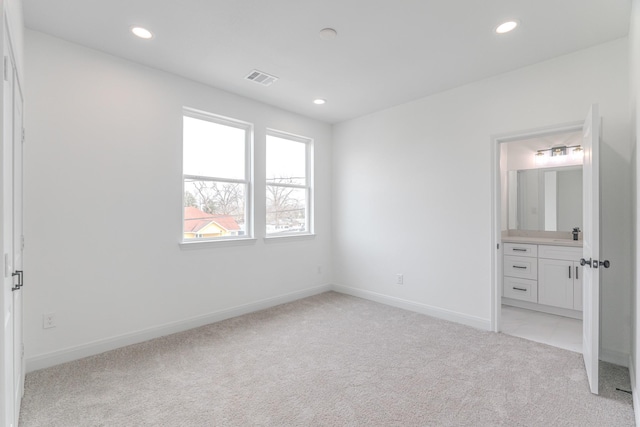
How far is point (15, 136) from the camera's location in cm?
191

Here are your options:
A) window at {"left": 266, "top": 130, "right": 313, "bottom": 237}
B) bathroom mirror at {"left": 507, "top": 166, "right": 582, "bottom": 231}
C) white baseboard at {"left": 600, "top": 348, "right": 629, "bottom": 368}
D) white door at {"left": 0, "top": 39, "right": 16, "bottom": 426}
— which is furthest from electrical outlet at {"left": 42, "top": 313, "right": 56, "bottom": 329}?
bathroom mirror at {"left": 507, "top": 166, "right": 582, "bottom": 231}

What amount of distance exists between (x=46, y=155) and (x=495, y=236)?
165 inches

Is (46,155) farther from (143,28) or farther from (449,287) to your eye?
(449,287)

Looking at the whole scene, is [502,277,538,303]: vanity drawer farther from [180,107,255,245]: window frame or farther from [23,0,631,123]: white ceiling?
[180,107,255,245]: window frame

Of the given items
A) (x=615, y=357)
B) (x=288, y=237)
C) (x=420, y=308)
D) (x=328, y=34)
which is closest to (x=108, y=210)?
(x=288, y=237)

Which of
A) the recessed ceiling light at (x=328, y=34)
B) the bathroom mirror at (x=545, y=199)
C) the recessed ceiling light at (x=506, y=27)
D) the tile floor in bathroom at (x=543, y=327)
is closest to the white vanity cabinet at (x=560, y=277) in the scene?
the tile floor in bathroom at (x=543, y=327)

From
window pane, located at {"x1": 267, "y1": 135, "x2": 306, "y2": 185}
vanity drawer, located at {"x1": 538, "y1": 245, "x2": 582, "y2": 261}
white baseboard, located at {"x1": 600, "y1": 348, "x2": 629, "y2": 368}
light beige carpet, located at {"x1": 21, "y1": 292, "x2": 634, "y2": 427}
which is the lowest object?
light beige carpet, located at {"x1": 21, "y1": 292, "x2": 634, "y2": 427}

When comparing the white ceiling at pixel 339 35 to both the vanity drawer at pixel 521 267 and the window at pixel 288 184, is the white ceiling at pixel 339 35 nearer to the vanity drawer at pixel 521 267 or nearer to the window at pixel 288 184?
the window at pixel 288 184

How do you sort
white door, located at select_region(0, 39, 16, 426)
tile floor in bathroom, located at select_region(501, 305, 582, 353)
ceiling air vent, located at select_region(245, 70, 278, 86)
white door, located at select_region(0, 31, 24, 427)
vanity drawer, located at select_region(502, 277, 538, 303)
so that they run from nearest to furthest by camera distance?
white door, located at select_region(0, 31, 24, 427), white door, located at select_region(0, 39, 16, 426), tile floor in bathroom, located at select_region(501, 305, 582, 353), ceiling air vent, located at select_region(245, 70, 278, 86), vanity drawer, located at select_region(502, 277, 538, 303)

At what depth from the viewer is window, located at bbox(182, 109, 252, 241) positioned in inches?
141

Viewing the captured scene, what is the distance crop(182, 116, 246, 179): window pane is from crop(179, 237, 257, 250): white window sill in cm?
77

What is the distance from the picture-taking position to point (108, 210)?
9.59ft

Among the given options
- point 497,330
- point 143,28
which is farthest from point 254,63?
→ point 497,330

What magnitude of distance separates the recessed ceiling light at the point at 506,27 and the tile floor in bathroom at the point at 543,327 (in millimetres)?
2835
